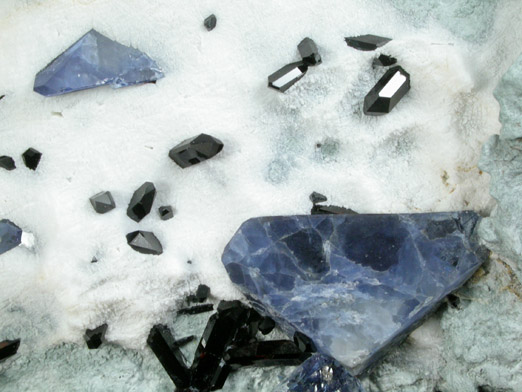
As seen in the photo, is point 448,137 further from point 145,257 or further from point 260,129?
point 145,257

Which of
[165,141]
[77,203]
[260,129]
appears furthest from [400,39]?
[77,203]

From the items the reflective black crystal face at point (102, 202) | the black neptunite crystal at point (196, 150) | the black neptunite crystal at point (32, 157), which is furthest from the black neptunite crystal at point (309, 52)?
the black neptunite crystal at point (32, 157)

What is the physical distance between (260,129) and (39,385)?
0.89m

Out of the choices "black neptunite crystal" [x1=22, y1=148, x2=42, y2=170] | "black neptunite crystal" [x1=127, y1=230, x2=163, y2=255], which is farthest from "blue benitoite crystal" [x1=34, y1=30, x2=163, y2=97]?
"black neptunite crystal" [x1=127, y1=230, x2=163, y2=255]

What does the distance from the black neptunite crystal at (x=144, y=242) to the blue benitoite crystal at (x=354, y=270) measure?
7.3 inches

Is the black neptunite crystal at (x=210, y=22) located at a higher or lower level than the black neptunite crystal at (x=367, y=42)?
higher

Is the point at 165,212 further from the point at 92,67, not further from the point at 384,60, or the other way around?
the point at 384,60

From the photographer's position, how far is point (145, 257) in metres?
1.73

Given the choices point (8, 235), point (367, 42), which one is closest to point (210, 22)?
point (367, 42)

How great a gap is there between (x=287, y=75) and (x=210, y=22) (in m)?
0.24

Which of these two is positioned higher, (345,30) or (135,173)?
(345,30)

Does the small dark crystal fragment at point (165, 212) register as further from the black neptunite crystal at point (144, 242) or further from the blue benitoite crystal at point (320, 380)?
the blue benitoite crystal at point (320, 380)

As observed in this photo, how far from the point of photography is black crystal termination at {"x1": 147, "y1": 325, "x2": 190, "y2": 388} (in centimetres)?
170

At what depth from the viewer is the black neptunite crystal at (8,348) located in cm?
171
